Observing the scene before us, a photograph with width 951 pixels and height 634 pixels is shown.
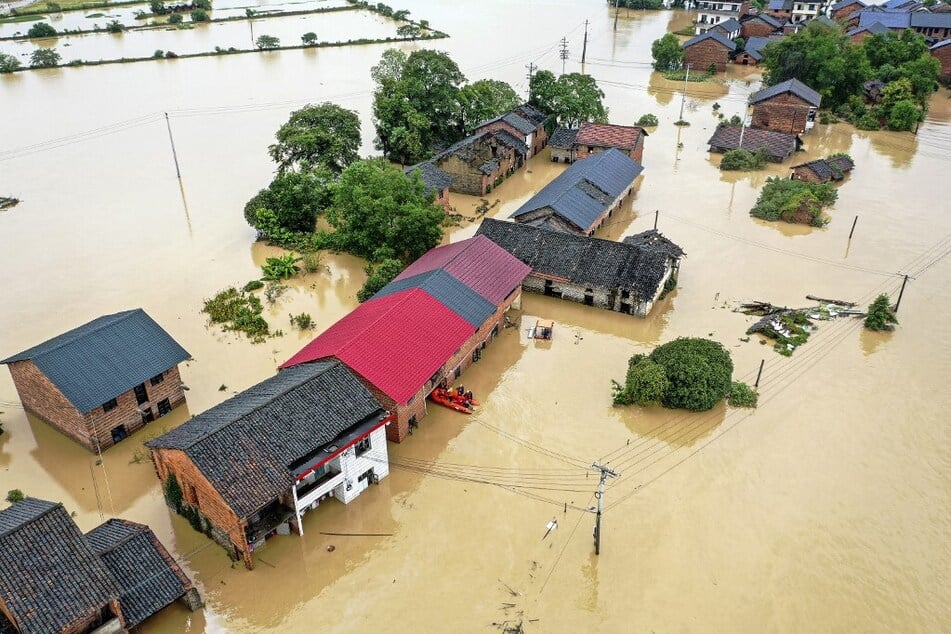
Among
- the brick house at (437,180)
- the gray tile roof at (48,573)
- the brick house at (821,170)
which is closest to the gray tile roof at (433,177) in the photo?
the brick house at (437,180)

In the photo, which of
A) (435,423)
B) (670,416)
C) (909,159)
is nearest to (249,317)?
(435,423)

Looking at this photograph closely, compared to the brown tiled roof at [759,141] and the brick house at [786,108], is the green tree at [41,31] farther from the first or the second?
the brick house at [786,108]

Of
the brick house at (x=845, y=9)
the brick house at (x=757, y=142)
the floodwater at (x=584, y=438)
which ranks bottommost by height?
the floodwater at (x=584, y=438)

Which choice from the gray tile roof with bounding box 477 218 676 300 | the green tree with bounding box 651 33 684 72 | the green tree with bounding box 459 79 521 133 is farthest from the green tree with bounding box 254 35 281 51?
the gray tile roof with bounding box 477 218 676 300

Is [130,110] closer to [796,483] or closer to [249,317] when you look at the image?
[249,317]

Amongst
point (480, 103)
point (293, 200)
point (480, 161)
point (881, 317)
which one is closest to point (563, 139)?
point (480, 103)

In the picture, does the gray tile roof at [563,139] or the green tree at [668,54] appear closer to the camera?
the gray tile roof at [563,139]
